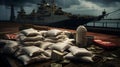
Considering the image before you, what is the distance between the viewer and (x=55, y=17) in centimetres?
3944

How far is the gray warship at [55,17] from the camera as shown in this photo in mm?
37028

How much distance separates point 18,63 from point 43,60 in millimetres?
774

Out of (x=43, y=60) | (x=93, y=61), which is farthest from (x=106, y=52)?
(x=43, y=60)

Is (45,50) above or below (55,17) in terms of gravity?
below

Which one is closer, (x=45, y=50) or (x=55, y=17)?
(x=45, y=50)

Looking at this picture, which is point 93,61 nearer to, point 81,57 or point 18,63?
point 81,57

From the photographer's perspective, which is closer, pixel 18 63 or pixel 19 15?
pixel 18 63

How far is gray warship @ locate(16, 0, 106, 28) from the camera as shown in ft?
121

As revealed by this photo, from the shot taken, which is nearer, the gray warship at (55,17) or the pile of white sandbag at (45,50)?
the pile of white sandbag at (45,50)

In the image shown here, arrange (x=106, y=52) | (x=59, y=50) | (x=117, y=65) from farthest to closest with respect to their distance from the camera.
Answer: (x=106, y=52) → (x=59, y=50) → (x=117, y=65)

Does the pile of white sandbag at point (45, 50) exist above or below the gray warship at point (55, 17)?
below

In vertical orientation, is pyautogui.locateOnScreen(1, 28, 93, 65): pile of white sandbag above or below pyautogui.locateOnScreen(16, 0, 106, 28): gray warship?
below

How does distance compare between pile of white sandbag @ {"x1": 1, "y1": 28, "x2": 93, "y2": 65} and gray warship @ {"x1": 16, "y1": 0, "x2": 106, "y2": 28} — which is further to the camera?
gray warship @ {"x1": 16, "y1": 0, "x2": 106, "y2": 28}

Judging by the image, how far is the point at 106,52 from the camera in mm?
5992
